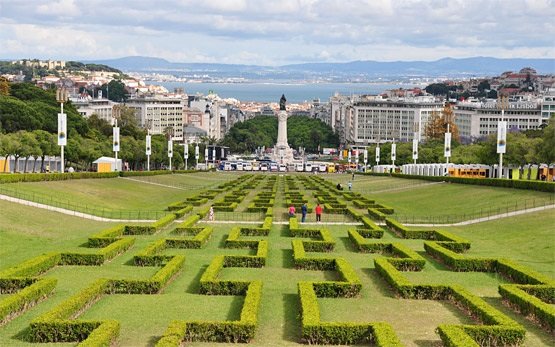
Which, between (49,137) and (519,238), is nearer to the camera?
(519,238)

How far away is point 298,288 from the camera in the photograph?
23.6m

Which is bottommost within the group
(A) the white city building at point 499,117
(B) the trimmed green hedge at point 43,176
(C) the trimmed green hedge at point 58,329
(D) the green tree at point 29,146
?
(C) the trimmed green hedge at point 58,329

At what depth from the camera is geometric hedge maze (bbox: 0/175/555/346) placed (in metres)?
19.2

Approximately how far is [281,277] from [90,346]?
10.9 m

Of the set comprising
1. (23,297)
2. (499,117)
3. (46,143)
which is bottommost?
(23,297)

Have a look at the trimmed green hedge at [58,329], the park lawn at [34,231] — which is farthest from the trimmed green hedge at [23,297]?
the park lawn at [34,231]

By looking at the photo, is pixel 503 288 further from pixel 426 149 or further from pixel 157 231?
pixel 426 149

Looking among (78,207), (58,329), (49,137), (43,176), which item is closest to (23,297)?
(58,329)

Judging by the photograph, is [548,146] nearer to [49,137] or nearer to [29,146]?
[29,146]

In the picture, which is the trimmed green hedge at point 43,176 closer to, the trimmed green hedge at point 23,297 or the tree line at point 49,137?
the tree line at point 49,137

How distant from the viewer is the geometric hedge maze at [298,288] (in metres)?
19.2

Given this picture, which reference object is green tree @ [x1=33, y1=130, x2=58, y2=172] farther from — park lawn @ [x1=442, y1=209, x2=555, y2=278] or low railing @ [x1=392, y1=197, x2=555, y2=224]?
park lawn @ [x1=442, y1=209, x2=555, y2=278]

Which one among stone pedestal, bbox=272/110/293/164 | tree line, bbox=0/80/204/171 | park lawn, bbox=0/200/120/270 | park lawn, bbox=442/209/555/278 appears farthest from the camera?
stone pedestal, bbox=272/110/293/164

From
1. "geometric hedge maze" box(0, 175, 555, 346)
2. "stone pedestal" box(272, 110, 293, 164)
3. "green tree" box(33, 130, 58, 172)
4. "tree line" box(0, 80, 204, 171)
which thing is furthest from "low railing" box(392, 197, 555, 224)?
"stone pedestal" box(272, 110, 293, 164)
